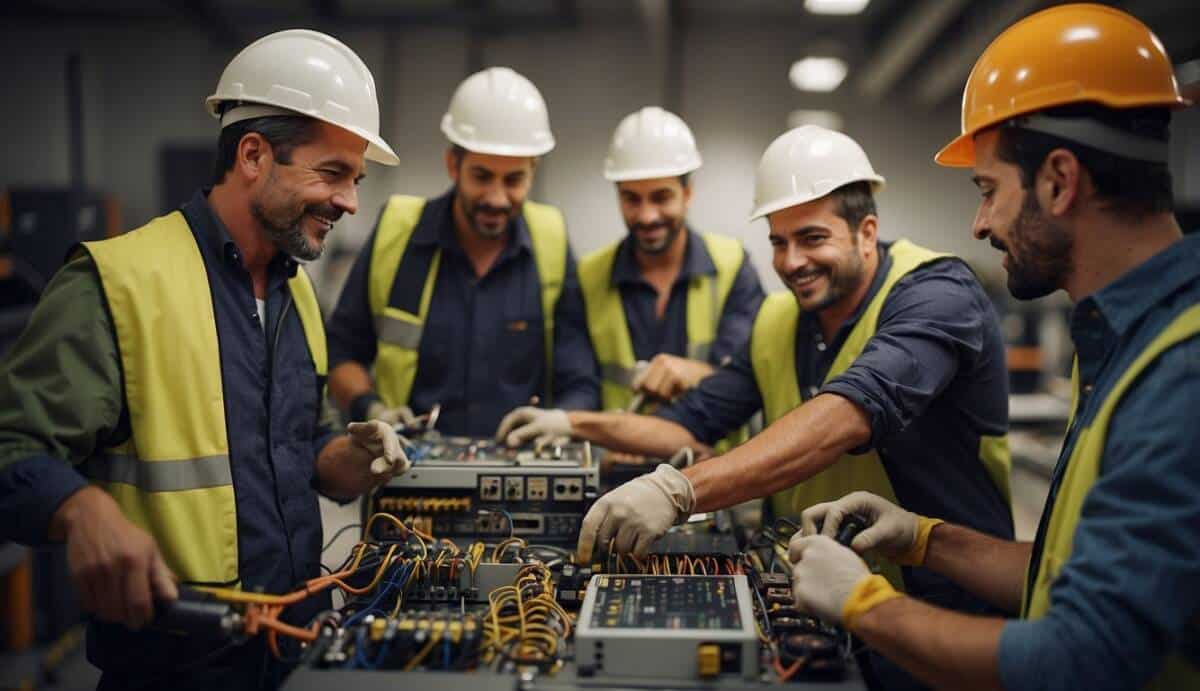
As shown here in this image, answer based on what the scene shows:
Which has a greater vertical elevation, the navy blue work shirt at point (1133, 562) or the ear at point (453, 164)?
the ear at point (453, 164)

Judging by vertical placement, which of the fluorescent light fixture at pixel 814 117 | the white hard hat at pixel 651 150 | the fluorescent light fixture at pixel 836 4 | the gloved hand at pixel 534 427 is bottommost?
the gloved hand at pixel 534 427

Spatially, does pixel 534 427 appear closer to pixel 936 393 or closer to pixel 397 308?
pixel 397 308

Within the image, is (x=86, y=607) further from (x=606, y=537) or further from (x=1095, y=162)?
(x=1095, y=162)

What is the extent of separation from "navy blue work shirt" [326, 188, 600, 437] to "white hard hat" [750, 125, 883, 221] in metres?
0.89

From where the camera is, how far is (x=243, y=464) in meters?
1.66

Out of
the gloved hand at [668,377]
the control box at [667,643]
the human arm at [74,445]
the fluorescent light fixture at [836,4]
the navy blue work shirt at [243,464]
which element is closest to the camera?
the control box at [667,643]

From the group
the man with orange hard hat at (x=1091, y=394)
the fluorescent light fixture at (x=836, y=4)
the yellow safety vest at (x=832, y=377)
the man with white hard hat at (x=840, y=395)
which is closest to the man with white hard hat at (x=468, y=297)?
the man with white hard hat at (x=840, y=395)

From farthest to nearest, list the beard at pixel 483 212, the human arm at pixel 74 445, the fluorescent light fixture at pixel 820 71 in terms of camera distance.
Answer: the fluorescent light fixture at pixel 820 71 < the beard at pixel 483 212 < the human arm at pixel 74 445

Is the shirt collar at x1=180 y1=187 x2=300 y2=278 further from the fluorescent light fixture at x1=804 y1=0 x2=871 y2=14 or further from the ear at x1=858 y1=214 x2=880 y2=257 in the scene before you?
the fluorescent light fixture at x1=804 y1=0 x2=871 y2=14

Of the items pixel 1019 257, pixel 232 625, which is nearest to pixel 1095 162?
pixel 1019 257

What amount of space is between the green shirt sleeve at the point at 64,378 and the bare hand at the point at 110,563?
0.44 ft

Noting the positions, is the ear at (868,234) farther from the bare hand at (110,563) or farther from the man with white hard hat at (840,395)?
the bare hand at (110,563)

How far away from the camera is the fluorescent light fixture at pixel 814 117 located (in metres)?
7.16

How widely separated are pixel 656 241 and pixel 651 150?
0.99ft
